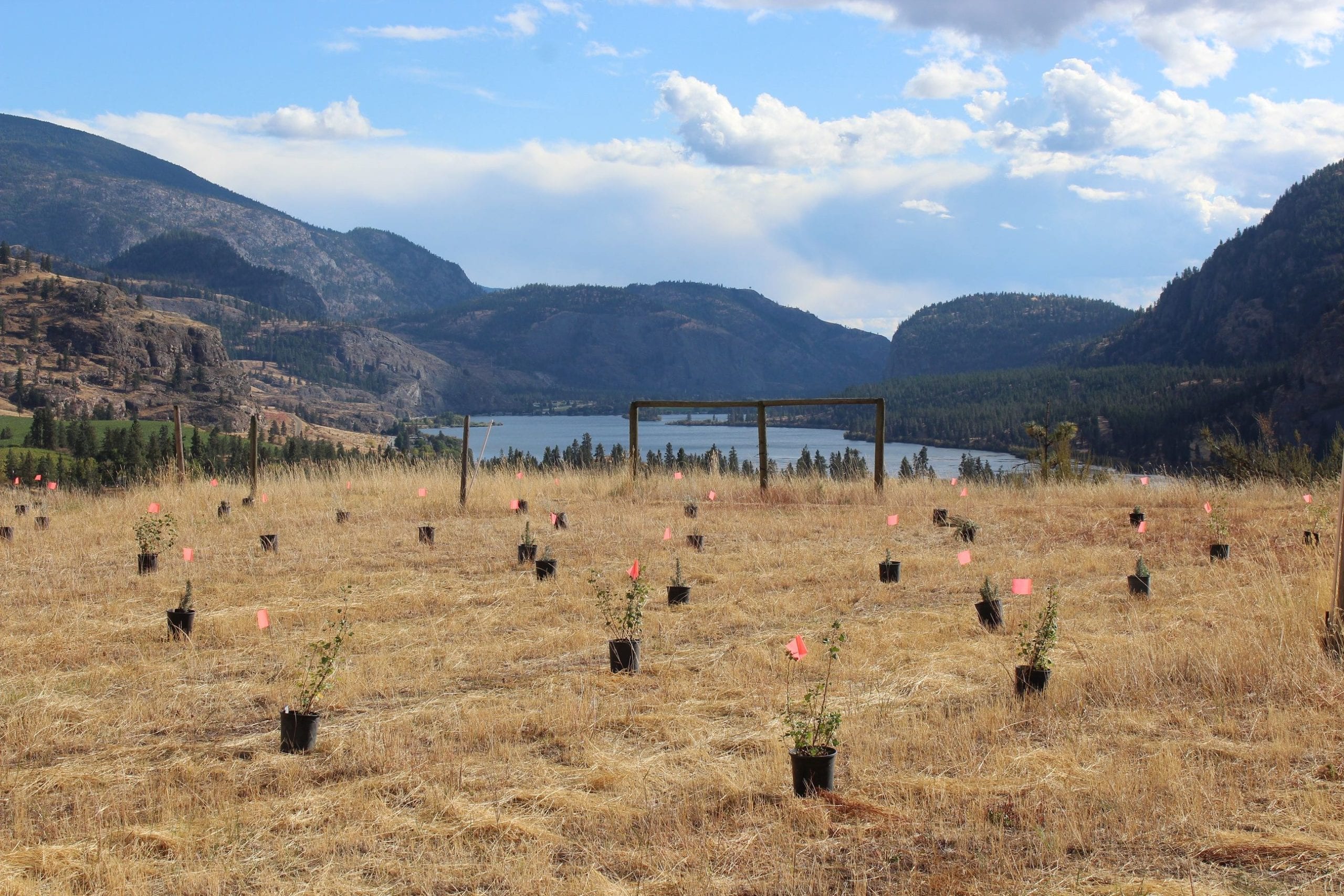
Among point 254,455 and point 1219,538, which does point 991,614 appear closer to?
point 1219,538

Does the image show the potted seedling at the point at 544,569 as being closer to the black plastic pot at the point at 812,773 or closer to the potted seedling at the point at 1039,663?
the potted seedling at the point at 1039,663

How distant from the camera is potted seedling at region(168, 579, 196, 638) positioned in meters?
7.84

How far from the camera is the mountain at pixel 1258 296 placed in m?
134

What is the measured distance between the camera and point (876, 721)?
5586 millimetres

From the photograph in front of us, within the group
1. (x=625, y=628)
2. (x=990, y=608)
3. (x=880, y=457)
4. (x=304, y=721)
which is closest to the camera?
(x=304, y=721)

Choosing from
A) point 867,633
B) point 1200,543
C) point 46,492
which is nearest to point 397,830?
point 867,633

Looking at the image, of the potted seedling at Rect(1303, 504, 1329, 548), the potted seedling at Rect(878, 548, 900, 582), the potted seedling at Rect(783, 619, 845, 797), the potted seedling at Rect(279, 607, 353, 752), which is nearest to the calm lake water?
the potted seedling at Rect(1303, 504, 1329, 548)

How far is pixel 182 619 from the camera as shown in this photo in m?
7.91

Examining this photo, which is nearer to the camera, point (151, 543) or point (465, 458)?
point (151, 543)

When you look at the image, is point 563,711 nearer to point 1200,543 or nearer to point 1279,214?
point 1200,543

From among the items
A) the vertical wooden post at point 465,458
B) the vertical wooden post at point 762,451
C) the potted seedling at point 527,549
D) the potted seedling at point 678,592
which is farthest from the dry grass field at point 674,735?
the vertical wooden post at point 762,451

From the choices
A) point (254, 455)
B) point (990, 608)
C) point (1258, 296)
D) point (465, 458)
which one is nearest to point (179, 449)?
point (254, 455)

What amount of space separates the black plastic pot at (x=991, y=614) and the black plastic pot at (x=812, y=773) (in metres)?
3.44

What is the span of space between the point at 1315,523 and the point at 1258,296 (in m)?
159
